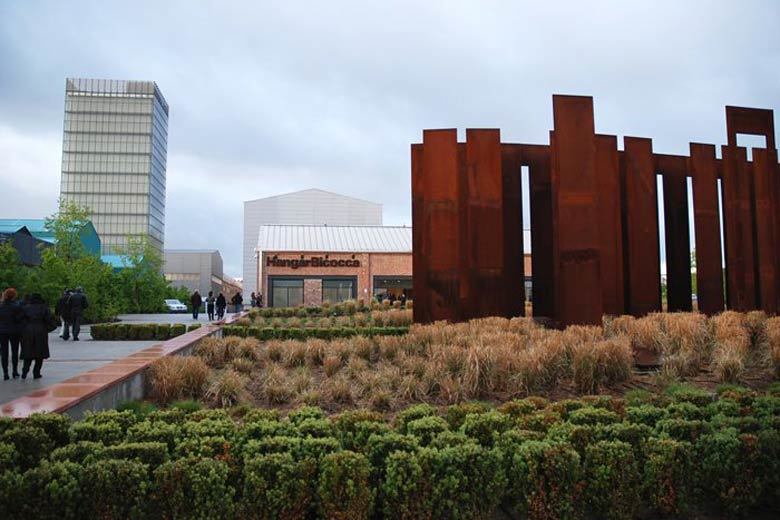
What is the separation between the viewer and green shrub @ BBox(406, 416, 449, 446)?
428 centimetres

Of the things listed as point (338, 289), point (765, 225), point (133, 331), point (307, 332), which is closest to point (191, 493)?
point (307, 332)

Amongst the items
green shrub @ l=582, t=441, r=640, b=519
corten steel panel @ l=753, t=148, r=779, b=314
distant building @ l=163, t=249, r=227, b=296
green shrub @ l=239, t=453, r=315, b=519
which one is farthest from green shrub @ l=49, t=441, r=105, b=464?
distant building @ l=163, t=249, r=227, b=296

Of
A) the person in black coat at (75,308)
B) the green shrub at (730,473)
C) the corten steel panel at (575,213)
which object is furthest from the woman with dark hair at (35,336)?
the corten steel panel at (575,213)

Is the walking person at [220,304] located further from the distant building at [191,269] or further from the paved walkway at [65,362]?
the distant building at [191,269]

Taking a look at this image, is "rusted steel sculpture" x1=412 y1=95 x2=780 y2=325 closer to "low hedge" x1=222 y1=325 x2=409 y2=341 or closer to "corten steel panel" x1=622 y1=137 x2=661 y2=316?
"corten steel panel" x1=622 y1=137 x2=661 y2=316

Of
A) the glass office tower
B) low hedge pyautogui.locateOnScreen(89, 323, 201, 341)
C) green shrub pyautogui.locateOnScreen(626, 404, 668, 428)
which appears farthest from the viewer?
the glass office tower

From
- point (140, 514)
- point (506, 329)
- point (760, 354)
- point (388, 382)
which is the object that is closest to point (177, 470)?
point (140, 514)

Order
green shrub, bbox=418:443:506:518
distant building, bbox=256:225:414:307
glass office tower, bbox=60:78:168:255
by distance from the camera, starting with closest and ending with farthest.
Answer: green shrub, bbox=418:443:506:518 → distant building, bbox=256:225:414:307 → glass office tower, bbox=60:78:168:255

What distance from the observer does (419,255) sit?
12.8 metres

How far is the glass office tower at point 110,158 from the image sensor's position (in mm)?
97125

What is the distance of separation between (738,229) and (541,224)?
583 cm

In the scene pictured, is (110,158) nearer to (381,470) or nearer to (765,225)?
(765,225)

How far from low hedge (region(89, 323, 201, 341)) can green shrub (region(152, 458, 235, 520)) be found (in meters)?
13.9

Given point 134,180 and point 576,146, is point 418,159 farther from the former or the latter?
point 134,180
